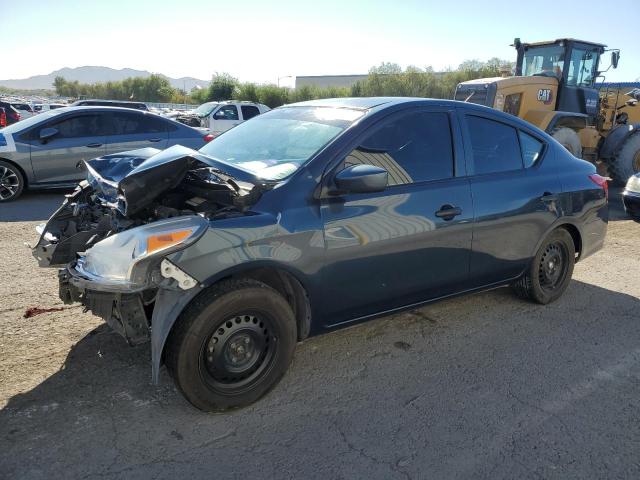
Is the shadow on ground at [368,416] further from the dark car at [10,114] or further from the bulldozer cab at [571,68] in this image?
the dark car at [10,114]

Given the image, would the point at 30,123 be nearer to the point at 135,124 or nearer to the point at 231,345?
the point at 135,124

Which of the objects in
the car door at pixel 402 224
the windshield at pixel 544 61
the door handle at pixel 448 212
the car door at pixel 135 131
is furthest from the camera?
the windshield at pixel 544 61

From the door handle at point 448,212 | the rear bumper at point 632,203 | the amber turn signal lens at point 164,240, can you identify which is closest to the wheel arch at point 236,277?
the amber turn signal lens at point 164,240

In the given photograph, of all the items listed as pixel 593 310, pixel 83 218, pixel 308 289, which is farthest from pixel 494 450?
pixel 83 218

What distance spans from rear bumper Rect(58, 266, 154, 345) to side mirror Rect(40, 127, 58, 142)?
21.0 ft

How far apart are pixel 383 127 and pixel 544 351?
2.03 metres

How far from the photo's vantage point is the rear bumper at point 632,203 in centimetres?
761

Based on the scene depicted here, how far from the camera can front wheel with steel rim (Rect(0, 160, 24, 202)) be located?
817 cm

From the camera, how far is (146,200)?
3014 millimetres

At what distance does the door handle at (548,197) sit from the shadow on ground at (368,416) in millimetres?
1123

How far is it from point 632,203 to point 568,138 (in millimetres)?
3240

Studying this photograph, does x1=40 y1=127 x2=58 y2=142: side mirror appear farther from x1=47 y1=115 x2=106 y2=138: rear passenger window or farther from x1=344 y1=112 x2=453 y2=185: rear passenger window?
x1=344 y1=112 x2=453 y2=185: rear passenger window

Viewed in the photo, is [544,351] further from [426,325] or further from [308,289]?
[308,289]

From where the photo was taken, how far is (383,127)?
11.1 feet
